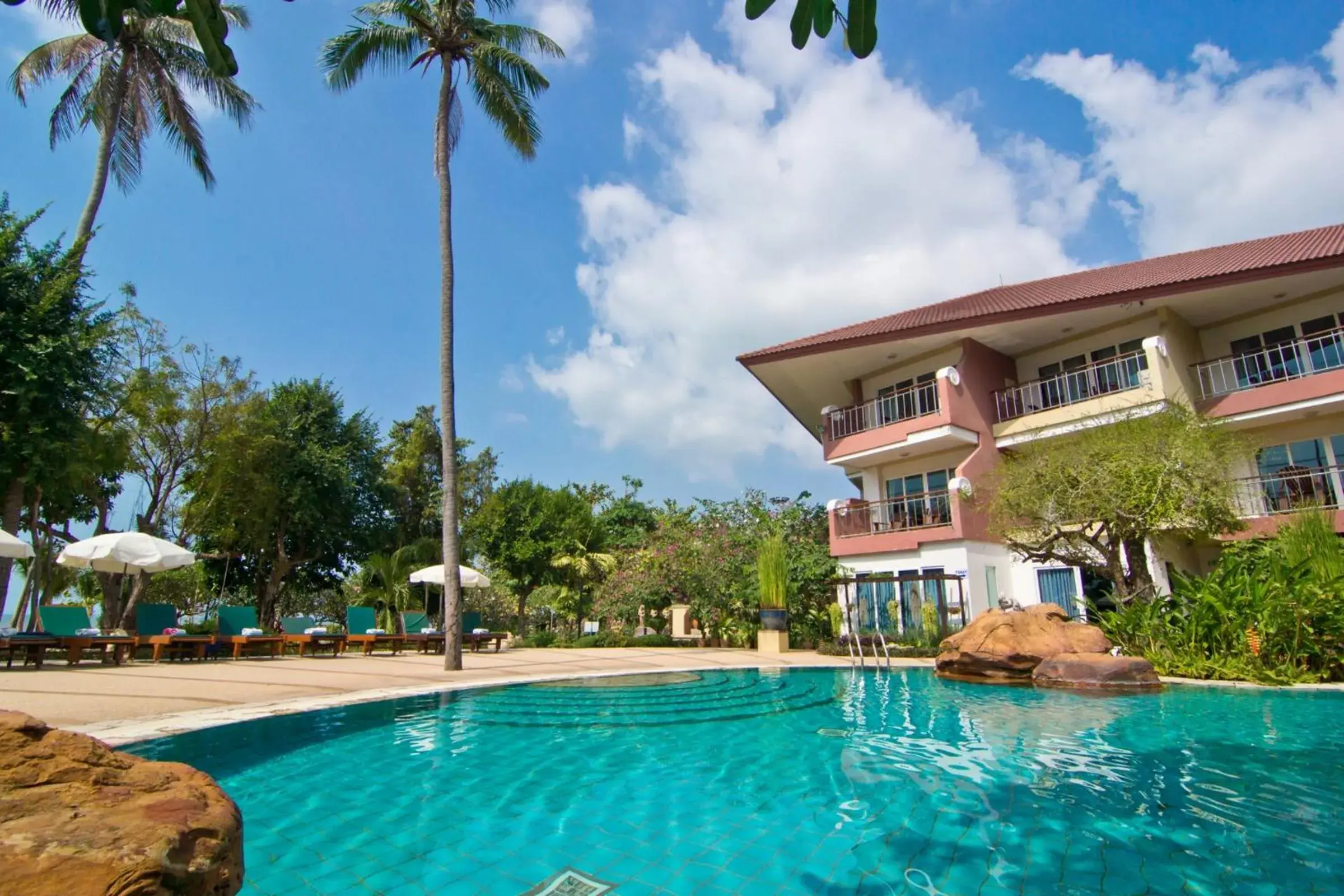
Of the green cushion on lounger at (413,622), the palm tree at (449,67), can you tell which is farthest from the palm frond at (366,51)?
the green cushion on lounger at (413,622)

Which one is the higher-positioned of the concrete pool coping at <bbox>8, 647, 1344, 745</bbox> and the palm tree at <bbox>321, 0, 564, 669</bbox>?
the palm tree at <bbox>321, 0, 564, 669</bbox>

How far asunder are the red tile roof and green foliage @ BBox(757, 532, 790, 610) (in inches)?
251

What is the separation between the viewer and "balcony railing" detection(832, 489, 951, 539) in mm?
19016

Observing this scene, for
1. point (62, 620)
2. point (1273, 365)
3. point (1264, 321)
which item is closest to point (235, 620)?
point (62, 620)

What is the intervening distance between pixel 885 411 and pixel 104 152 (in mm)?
21840

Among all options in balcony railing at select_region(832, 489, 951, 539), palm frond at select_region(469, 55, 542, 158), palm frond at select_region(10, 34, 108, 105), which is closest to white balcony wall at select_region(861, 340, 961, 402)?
balcony railing at select_region(832, 489, 951, 539)

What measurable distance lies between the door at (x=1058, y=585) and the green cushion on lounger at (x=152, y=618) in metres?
21.4

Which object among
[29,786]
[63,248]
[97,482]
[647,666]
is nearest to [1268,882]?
[29,786]

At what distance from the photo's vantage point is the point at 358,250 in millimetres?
15328

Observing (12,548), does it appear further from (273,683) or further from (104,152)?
(104,152)

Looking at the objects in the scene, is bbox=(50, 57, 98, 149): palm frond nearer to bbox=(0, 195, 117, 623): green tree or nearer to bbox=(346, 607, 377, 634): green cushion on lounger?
bbox=(0, 195, 117, 623): green tree

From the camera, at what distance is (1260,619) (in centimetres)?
1048

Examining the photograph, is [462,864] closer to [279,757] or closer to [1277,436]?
[279,757]

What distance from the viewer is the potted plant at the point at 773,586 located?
1794 cm
